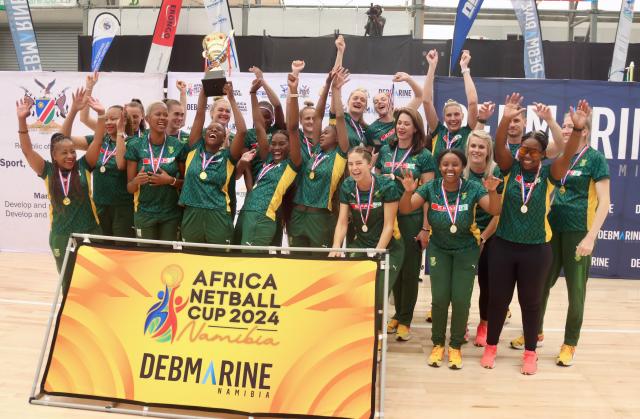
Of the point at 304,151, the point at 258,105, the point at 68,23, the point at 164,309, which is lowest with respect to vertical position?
the point at 164,309

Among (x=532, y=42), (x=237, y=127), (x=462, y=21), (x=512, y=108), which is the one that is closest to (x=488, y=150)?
(x=512, y=108)

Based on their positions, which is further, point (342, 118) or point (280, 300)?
point (342, 118)

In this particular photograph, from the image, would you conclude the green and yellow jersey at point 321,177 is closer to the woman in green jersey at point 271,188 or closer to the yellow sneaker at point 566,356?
the woman in green jersey at point 271,188

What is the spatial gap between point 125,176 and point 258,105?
3.88 feet

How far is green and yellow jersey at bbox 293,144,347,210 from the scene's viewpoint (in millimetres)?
4754

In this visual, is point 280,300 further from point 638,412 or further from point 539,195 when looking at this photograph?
point 638,412

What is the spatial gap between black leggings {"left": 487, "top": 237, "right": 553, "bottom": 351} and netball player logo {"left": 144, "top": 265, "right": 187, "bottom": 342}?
203 centimetres

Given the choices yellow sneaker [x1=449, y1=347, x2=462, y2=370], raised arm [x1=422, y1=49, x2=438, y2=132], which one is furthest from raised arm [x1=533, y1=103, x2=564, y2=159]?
yellow sneaker [x1=449, y1=347, x2=462, y2=370]

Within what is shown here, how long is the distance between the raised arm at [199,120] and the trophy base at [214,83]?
0.09 metres

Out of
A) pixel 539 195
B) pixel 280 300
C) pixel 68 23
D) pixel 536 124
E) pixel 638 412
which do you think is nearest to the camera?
pixel 280 300

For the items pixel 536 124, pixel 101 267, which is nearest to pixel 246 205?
pixel 101 267

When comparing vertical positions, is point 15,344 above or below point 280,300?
below

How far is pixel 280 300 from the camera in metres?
3.51

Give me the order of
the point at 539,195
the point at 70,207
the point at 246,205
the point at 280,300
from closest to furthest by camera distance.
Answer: the point at 280,300 → the point at 539,195 → the point at 70,207 → the point at 246,205
